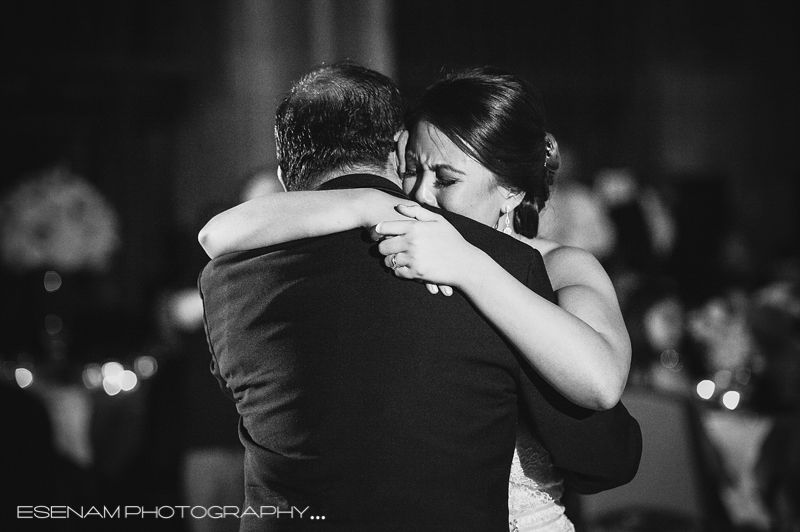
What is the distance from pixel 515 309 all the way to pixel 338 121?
1.35 feet

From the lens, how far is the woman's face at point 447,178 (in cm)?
148

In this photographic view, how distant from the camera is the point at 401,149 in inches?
58.8

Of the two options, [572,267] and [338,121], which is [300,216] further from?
[572,267]

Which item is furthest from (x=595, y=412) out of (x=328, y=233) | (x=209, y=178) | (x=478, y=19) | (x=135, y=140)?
(x=478, y=19)

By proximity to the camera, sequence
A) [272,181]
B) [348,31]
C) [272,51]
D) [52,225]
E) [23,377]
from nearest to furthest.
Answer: [272,181]
[23,377]
[52,225]
[348,31]
[272,51]

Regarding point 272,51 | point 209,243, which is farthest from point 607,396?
point 272,51

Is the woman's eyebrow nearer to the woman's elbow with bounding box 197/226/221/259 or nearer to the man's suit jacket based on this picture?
the man's suit jacket

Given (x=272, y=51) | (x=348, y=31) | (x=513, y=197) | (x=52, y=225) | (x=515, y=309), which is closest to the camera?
(x=515, y=309)

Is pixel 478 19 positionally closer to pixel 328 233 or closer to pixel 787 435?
pixel 787 435

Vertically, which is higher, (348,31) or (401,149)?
(401,149)

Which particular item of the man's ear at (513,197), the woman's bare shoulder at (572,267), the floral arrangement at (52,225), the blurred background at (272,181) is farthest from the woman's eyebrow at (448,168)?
the floral arrangement at (52,225)

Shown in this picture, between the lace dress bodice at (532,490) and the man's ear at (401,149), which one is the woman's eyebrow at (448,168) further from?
the lace dress bodice at (532,490)

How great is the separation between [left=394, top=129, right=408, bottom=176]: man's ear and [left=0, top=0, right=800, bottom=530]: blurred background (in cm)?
116

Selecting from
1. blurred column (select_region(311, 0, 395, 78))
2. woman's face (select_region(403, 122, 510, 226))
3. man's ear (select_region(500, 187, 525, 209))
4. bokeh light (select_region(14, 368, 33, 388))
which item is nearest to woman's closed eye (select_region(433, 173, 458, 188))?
woman's face (select_region(403, 122, 510, 226))
